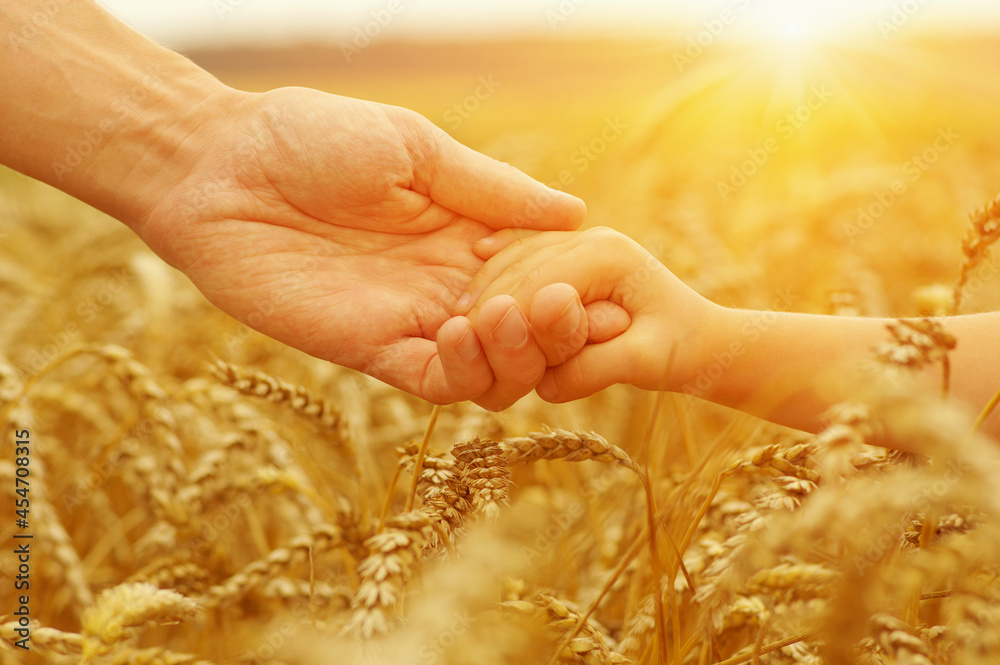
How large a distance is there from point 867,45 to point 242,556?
3952 millimetres

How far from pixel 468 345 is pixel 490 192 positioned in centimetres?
43

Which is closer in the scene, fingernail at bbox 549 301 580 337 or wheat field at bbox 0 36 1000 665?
wheat field at bbox 0 36 1000 665

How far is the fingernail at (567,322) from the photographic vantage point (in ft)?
3.55

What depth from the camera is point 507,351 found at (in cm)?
111

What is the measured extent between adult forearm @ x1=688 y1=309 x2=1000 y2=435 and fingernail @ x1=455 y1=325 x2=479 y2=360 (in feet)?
1.20

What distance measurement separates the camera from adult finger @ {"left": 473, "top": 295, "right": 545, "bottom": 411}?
1.08 meters

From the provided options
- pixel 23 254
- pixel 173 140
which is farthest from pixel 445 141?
pixel 23 254

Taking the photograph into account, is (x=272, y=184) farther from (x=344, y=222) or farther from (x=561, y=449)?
(x=561, y=449)

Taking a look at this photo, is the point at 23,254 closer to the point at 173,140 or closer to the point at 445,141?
the point at 173,140

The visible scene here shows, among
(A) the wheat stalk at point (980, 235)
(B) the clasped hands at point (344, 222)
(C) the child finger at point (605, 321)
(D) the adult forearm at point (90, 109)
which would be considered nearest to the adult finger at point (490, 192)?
(B) the clasped hands at point (344, 222)

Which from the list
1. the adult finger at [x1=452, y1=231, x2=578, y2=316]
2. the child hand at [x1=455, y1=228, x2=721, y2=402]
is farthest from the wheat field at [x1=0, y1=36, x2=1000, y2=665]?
the adult finger at [x1=452, y1=231, x2=578, y2=316]

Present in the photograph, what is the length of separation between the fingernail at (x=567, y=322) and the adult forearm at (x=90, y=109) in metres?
0.90

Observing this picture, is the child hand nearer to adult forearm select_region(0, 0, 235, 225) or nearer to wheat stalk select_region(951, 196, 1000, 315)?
wheat stalk select_region(951, 196, 1000, 315)

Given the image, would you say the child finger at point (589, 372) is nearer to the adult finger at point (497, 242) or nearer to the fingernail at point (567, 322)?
the fingernail at point (567, 322)
